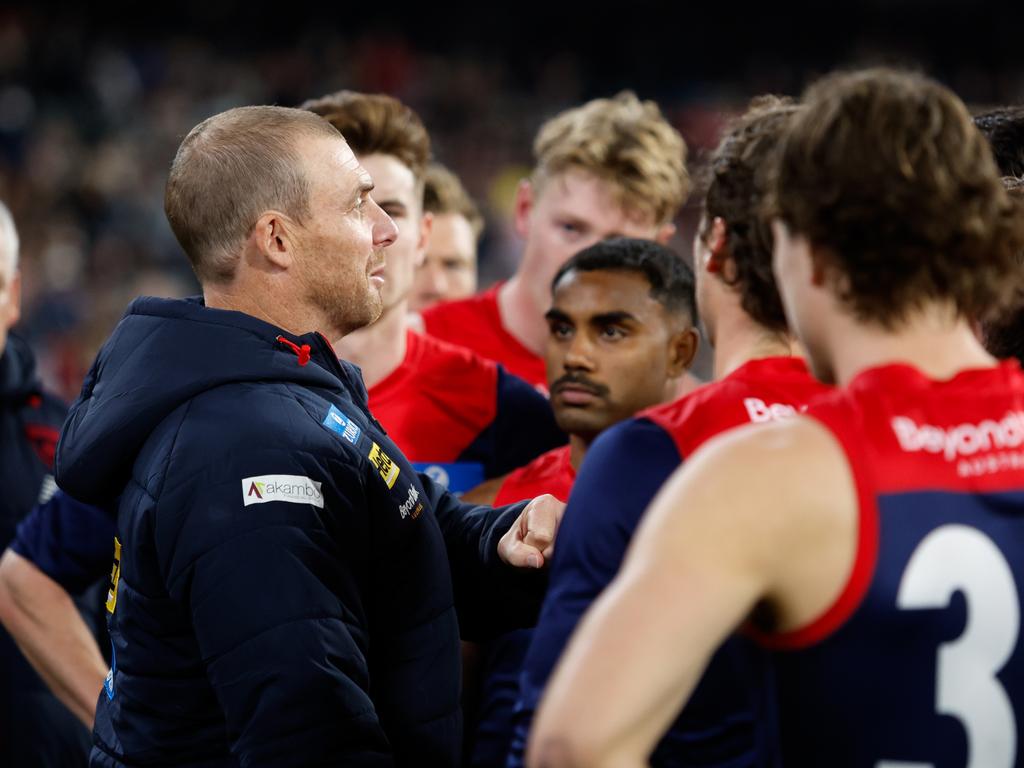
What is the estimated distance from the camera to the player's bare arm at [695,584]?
5.13 ft

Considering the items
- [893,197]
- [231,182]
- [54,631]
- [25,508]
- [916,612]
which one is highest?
[231,182]

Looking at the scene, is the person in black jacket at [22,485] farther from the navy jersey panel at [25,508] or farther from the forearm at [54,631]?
the forearm at [54,631]

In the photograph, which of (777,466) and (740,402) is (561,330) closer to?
(740,402)

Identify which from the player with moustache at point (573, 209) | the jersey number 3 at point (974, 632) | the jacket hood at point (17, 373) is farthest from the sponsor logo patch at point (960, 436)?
the jacket hood at point (17, 373)

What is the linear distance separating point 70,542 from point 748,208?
1.96m

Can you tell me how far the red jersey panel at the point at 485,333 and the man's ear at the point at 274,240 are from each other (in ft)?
7.72

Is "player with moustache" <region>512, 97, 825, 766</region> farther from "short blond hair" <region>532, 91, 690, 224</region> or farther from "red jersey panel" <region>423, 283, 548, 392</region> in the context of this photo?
"red jersey panel" <region>423, 283, 548, 392</region>

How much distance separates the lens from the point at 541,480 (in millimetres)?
3656

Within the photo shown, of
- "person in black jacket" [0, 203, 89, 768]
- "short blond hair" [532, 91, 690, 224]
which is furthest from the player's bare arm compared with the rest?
"short blond hair" [532, 91, 690, 224]

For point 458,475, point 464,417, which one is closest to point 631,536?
point 458,475

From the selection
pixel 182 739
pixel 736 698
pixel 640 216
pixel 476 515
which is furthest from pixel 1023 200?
pixel 640 216

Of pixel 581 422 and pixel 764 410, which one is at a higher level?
pixel 764 410

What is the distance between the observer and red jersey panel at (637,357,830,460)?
2.16 metres

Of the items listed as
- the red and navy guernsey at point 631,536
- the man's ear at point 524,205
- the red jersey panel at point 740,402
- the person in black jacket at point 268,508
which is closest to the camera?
the red and navy guernsey at point 631,536
